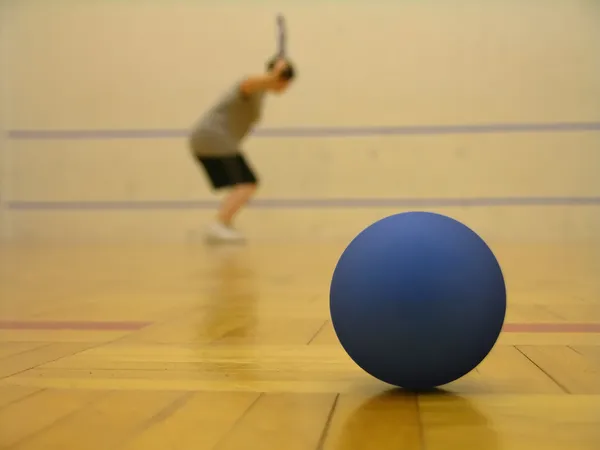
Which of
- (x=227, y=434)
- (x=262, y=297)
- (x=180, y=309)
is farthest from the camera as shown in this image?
(x=262, y=297)

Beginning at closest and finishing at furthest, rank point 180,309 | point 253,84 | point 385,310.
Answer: point 385,310
point 180,309
point 253,84

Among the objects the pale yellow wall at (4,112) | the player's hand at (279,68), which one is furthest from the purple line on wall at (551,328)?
the pale yellow wall at (4,112)

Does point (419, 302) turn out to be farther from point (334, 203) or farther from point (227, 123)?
point (334, 203)

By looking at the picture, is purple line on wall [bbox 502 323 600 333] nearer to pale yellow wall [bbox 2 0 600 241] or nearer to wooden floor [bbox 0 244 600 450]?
wooden floor [bbox 0 244 600 450]

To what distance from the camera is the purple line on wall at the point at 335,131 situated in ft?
19.5

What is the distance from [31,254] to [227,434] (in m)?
3.96

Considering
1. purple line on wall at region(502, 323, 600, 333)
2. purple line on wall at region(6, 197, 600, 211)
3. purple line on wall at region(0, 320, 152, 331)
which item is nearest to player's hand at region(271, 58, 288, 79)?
purple line on wall at region(6, 197, 600, 211)

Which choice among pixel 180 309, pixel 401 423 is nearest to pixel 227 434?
pixel 401 423

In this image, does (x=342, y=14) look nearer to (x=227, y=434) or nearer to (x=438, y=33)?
(x=438, y=33)

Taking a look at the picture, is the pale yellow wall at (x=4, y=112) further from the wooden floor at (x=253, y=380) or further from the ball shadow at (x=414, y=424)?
the ball shadow at (x=414, y=424)

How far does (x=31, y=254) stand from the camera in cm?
461

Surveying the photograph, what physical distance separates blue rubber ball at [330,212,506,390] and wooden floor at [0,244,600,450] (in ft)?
0.17

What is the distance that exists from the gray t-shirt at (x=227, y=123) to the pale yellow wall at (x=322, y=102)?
0.70m

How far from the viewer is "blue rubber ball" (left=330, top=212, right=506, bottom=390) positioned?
3.38 feet
